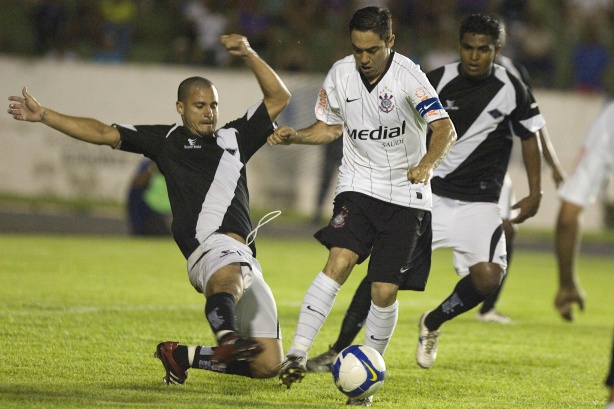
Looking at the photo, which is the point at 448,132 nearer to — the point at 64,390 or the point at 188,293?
the point at 64,390

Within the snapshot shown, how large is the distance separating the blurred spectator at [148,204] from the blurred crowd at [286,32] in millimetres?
4449

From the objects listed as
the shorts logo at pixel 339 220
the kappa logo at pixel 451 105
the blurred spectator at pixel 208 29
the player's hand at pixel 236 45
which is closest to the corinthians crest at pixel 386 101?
the shorts logo at pixel 339 220

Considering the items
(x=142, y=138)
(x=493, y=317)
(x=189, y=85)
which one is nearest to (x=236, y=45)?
(x=189, y=85)

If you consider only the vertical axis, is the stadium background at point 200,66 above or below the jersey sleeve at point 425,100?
below

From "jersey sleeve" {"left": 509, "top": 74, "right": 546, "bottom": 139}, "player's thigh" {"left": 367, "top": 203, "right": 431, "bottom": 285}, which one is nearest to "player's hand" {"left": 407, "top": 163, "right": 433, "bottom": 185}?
"player's thigh" {"left": 367, "top": 203, "right": 431, "bottom": 285}

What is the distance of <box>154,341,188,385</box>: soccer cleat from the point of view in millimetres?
6121

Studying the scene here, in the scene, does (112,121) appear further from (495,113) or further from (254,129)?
(254,129)

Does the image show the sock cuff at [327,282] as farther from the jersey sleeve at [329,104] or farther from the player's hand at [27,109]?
the player's hand at [27,109]

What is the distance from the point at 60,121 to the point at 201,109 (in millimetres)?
881

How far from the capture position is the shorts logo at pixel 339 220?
636cm

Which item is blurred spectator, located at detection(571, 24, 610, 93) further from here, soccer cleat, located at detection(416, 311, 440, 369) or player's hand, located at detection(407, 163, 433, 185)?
player's hand, located at detection(407, 163, 433, 185)

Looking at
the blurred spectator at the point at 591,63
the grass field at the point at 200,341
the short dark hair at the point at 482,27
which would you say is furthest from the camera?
the blurred spectator at the point at 591,63

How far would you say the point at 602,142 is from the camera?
4.41 meters

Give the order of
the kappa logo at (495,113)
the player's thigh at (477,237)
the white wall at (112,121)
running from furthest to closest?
the white wall at (112,121), the kappa logo at (495,113), the player's thigh at (477,237)
